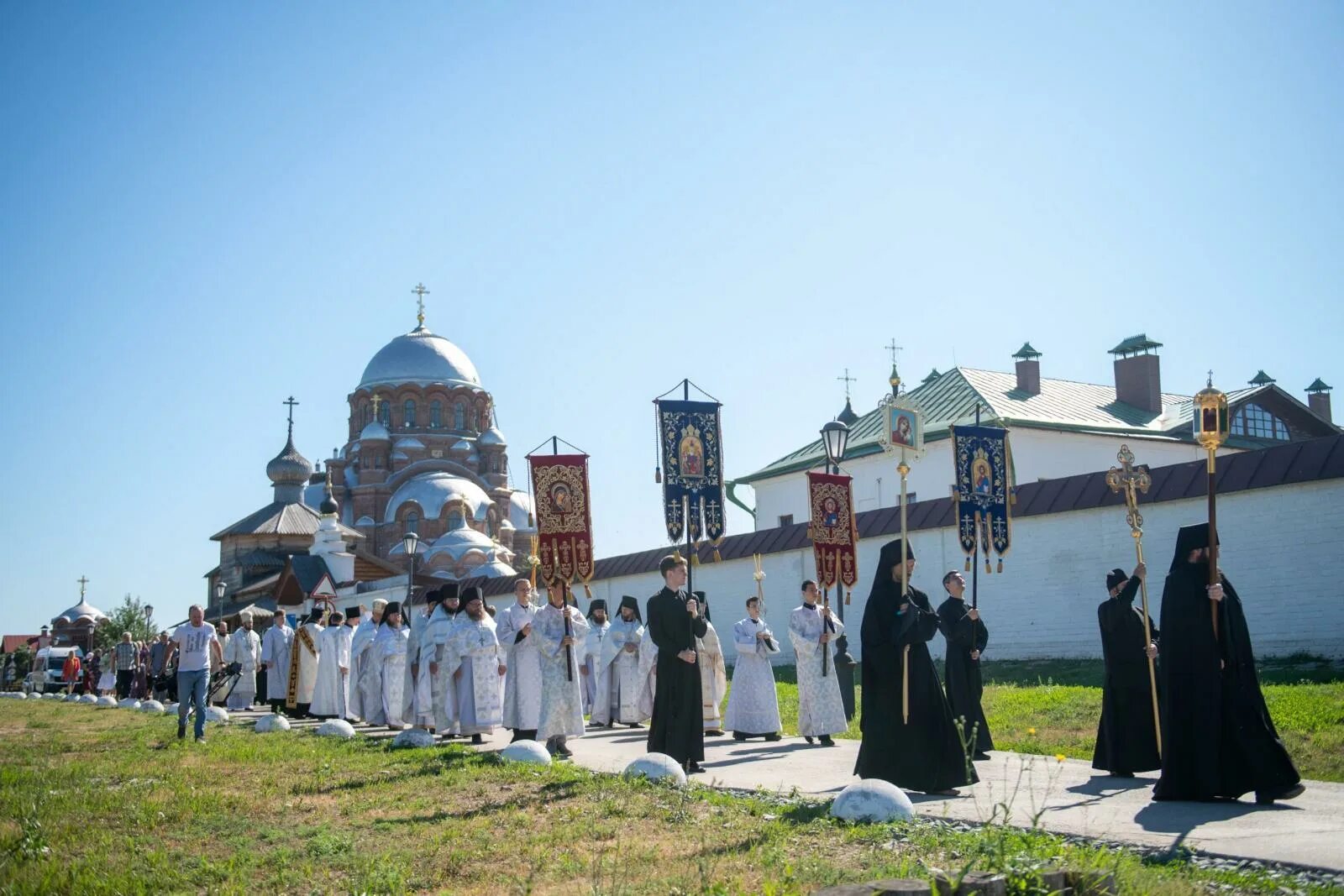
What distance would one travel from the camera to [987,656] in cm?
1973

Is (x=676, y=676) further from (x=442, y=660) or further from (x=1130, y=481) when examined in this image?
(x=442, y=660)

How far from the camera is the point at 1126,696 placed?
31.6 ft

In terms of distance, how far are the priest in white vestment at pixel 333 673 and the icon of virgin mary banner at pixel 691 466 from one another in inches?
295

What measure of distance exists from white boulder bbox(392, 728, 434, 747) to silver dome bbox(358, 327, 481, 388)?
47.0m

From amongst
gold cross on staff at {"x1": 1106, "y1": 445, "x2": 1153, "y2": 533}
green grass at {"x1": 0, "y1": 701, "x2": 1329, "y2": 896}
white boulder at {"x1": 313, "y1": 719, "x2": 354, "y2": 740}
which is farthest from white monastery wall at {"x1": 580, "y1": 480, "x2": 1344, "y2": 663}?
white boulder at {"x1": 313, "y1": 719, "x2": 354, "y2": 740}

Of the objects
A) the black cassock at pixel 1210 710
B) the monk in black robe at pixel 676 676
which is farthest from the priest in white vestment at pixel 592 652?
the black cassock at pixel 1210 710

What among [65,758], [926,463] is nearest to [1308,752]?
[65,758]

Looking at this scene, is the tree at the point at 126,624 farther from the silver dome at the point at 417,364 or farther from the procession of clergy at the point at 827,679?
the procession of clergy at the point at 827,679

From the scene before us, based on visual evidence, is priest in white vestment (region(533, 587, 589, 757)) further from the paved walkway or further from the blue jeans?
the blue jeans

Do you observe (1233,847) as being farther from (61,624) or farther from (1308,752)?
(61,624)

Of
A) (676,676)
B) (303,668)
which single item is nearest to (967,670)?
(676,676)

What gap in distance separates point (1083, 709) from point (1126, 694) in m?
3.91

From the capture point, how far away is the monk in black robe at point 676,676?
10195mm

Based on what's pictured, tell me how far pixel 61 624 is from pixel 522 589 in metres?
73.5
